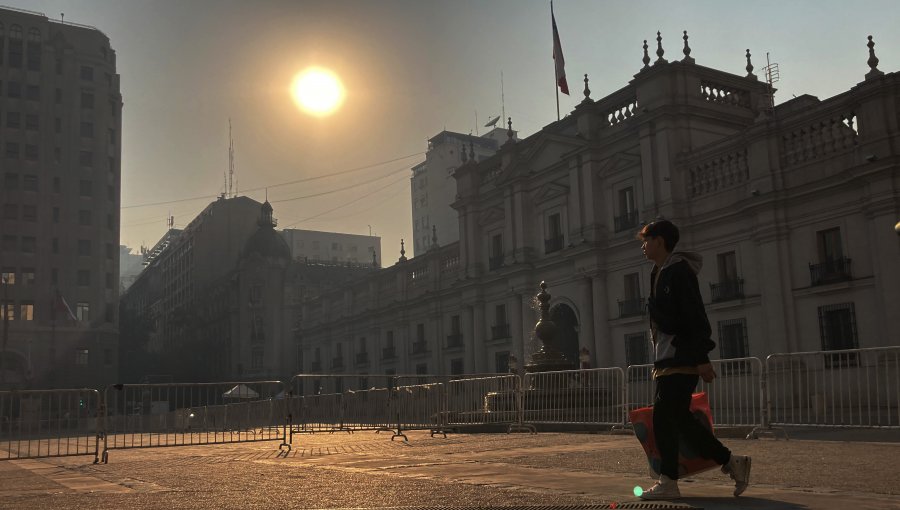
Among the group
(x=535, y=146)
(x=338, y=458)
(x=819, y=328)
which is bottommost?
(x=338, y=458)

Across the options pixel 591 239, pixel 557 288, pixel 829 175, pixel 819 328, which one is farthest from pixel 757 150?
pixel 557 288

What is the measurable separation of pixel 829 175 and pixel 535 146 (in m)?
15.2

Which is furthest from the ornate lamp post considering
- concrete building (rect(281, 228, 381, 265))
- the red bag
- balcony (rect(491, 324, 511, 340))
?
concrete building (rect(281, 228, 381, 265))

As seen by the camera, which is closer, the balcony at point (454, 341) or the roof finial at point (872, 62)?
the roof finial at point (872, 62)

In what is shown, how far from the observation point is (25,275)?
61.8 meters

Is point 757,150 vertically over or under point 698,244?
over

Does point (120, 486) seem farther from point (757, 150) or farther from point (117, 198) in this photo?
point (117, 198)

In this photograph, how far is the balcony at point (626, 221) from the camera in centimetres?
3178

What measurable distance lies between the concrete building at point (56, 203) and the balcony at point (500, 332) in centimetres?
3620

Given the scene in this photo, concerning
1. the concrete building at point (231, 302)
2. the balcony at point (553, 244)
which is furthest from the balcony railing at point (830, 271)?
the concrete building at point (231, 302)

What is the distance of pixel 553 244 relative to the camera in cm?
3634

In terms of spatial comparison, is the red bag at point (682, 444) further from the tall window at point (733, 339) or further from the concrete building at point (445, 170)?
the concrete building at point (445, 170)

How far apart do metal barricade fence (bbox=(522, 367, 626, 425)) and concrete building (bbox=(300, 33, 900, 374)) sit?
1185 centimetres

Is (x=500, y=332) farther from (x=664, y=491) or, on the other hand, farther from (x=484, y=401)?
(x=664, y=491)
